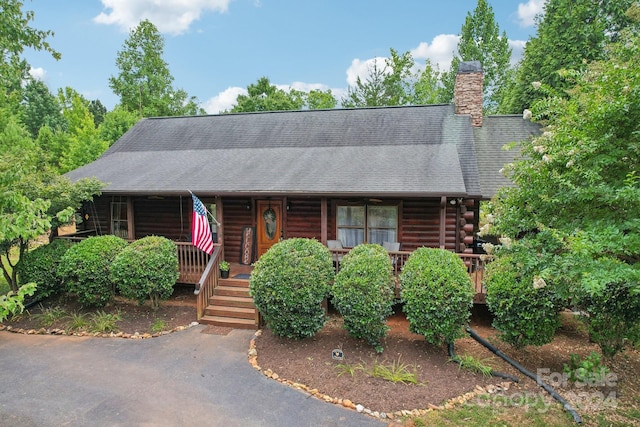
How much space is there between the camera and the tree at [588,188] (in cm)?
422

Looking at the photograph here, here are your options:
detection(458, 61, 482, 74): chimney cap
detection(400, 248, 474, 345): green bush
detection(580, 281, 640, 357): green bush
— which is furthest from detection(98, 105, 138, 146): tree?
detection(580, 281, 640, 357): green bush

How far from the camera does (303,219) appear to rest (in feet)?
35.9

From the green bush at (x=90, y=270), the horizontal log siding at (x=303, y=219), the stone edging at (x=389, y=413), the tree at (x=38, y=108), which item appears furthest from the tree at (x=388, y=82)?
the tree at (x=38, y=108)

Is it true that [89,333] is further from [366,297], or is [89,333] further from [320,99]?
[320,99]

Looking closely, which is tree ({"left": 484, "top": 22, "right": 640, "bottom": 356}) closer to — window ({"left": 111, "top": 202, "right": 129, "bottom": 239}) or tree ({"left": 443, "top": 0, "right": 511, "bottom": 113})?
window ({"left": 111, "top": 202, "right": 129, "bottom": 239})

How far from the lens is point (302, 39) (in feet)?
85.6

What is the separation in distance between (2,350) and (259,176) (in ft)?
22.0

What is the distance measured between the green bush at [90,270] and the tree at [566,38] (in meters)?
18.6

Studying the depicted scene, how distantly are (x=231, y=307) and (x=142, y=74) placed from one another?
29617mm

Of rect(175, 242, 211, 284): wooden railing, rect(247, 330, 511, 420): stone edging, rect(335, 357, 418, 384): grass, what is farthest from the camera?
rect(175, 242, 211, 284): wooden railing

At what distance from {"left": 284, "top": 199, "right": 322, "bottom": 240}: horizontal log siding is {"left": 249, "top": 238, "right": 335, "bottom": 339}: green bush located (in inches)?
137

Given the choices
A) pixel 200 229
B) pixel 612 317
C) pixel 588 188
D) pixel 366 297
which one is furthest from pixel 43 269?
pixel 612 317

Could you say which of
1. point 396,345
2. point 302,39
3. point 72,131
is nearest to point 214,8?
point 302,39

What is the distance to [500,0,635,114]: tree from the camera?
58.8 ft
